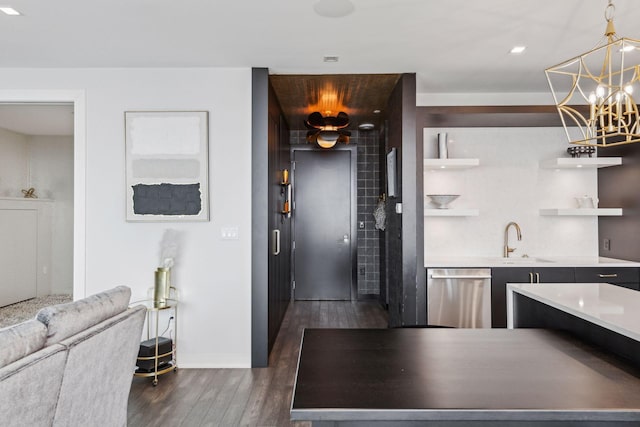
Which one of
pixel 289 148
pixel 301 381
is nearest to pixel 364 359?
pixel 301 381

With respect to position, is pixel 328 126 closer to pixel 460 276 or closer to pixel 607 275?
pixel 460 276

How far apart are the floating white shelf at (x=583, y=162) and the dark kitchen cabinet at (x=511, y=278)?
1053 millimetres

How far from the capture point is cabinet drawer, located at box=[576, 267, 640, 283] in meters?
3.71

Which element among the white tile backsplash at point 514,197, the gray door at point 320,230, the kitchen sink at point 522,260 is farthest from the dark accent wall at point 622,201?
the gray door at point 320,230

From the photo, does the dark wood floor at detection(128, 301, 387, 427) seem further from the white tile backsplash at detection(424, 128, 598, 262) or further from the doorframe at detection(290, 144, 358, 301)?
the doorframe at detection(290, 144, 358, 301)

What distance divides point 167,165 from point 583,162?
12.8ft

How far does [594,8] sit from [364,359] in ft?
8.05

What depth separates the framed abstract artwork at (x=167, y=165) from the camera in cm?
343

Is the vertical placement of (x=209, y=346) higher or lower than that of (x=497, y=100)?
lower

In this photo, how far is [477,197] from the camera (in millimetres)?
4320

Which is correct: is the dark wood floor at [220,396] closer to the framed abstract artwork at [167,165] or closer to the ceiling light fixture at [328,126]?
the framed abstract artwork at [167,165]

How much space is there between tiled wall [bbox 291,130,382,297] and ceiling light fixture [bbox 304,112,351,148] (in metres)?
1.26

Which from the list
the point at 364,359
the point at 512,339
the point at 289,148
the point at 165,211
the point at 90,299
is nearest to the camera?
the point at 364,359

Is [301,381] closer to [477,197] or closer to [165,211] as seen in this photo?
[165,211]
